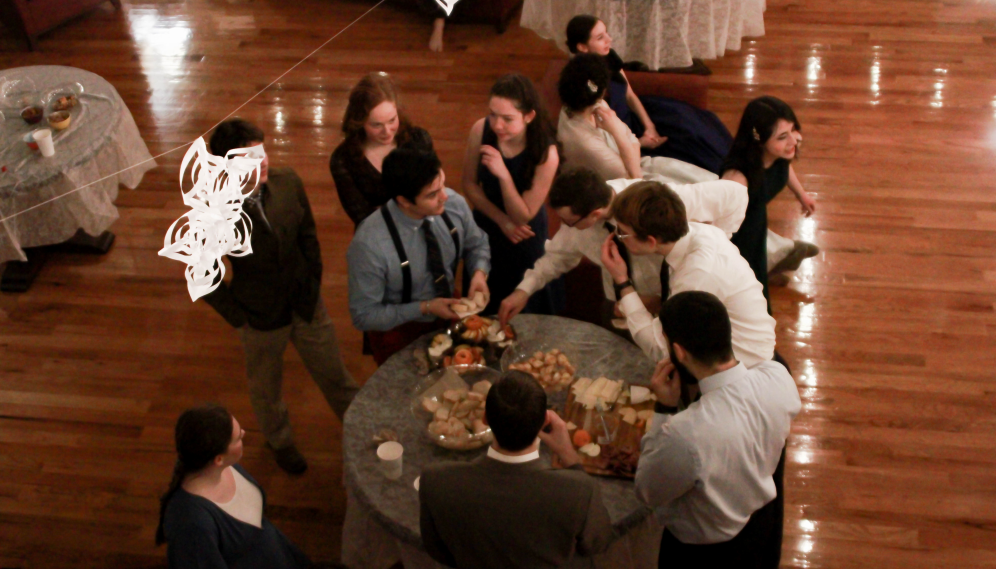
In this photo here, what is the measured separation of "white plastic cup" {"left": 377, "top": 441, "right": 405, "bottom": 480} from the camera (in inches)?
91.8

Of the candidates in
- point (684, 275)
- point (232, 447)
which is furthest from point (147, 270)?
point (684, 275)

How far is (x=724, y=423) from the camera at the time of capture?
6.63ft

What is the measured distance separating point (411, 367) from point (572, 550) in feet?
3.30

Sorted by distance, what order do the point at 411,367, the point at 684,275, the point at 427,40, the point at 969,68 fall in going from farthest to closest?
1. the point at 427,40
2. the point at 969,68
3. the point at 411,367
4. the point at 684,275

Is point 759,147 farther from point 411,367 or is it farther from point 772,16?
point 772,16

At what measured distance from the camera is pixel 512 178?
10.6ft

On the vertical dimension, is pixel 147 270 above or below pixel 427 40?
below

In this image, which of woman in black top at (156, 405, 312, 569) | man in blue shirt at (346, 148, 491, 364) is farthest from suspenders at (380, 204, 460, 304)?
woman in black top at (156, 405, 312, 569)

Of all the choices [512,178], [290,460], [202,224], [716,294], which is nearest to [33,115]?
[202,224]

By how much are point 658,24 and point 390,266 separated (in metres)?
2.85

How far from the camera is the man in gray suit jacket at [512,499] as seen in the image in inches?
72.5

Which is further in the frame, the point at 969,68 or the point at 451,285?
the point at 969,68

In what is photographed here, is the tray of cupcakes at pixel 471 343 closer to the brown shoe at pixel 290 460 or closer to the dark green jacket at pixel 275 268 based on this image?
the dark green jacket at pixel 275 268

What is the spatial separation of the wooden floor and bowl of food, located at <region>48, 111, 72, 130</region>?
128mm
